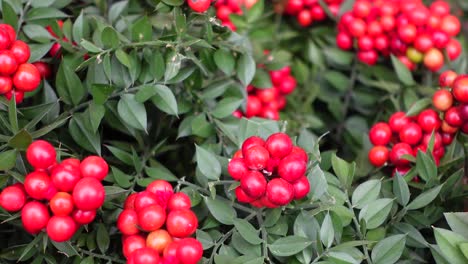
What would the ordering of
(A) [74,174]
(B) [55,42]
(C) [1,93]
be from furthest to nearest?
(B) [55,42]
(C) [1,93]
(A) [74,174]

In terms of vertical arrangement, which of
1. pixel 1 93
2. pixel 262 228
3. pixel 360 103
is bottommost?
pixel 360 103

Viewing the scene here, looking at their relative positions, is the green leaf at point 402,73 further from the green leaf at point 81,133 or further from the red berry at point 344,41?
the green leaf at point 81,133

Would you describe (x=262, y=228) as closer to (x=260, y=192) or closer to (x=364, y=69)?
(x=260, y=192)

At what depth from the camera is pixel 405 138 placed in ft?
3.55

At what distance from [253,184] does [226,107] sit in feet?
0.96

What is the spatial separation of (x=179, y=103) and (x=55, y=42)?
10.0 inches

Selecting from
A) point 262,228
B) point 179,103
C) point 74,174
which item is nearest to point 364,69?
point 179,103

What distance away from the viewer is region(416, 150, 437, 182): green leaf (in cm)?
96

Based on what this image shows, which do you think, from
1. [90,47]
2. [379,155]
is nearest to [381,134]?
[379,155]

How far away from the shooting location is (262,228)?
0.89m

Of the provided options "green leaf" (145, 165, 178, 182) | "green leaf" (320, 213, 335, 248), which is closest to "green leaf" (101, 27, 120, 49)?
"green leaf" (145, 165, 178, 182)

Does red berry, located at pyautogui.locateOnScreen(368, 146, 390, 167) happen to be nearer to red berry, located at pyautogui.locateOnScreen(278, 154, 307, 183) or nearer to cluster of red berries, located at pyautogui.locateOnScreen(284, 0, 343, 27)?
red berry, located at pyautogui.locateOnScreen(278, 154, 307, 183)

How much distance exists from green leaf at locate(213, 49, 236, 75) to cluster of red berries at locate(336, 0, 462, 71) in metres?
0.40

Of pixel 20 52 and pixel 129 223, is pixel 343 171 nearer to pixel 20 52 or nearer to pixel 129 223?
pixel 129 223
